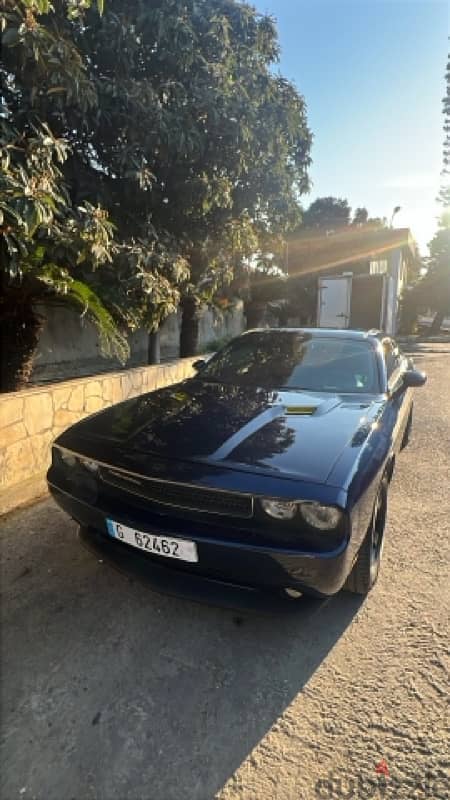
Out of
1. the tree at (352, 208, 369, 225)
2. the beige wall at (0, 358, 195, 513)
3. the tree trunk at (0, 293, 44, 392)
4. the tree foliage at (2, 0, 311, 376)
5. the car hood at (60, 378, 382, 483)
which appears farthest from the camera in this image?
the tree at (352, 208, 369, 225)

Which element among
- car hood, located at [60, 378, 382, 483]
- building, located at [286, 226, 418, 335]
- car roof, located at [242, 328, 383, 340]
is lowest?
car hood, located at [60, 378, 382, 483]

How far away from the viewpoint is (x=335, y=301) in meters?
13.3

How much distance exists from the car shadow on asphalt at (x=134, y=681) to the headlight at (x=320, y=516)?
1.28ft

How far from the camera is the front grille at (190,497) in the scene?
5.90 feet

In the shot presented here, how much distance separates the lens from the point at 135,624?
2.08 meters

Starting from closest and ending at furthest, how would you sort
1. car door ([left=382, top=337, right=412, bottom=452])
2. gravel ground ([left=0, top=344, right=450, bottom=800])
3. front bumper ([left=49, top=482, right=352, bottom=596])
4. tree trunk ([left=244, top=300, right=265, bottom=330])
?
1. gravel ground ([left=0, top=344, right=450, bottom=800])
2. front bumper ([left=49, top=482, right=352, bottom=596])
3. car door ([left=382, top=337, right=412, bottom=452])
4. tree trunk ([left=244, top=300, right=265, bottom=330])

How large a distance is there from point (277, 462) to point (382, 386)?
1534 millimetres

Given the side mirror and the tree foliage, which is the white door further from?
the side mirror

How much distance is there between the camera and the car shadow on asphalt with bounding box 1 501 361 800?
143 cm

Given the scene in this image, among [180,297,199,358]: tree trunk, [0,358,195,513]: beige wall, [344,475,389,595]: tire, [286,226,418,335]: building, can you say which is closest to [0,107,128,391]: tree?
[0,358,195,513]: beige wall

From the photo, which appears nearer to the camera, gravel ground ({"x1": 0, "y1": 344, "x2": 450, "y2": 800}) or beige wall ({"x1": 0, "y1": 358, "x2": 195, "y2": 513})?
gravel ground ({"x1": 0, "y1": 344, "x2": 450, "y2": 800})

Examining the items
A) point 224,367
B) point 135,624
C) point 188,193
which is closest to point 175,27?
point 188,193

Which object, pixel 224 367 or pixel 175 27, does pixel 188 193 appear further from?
pixel 224 367

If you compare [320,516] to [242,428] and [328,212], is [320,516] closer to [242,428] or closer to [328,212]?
[242,428]
